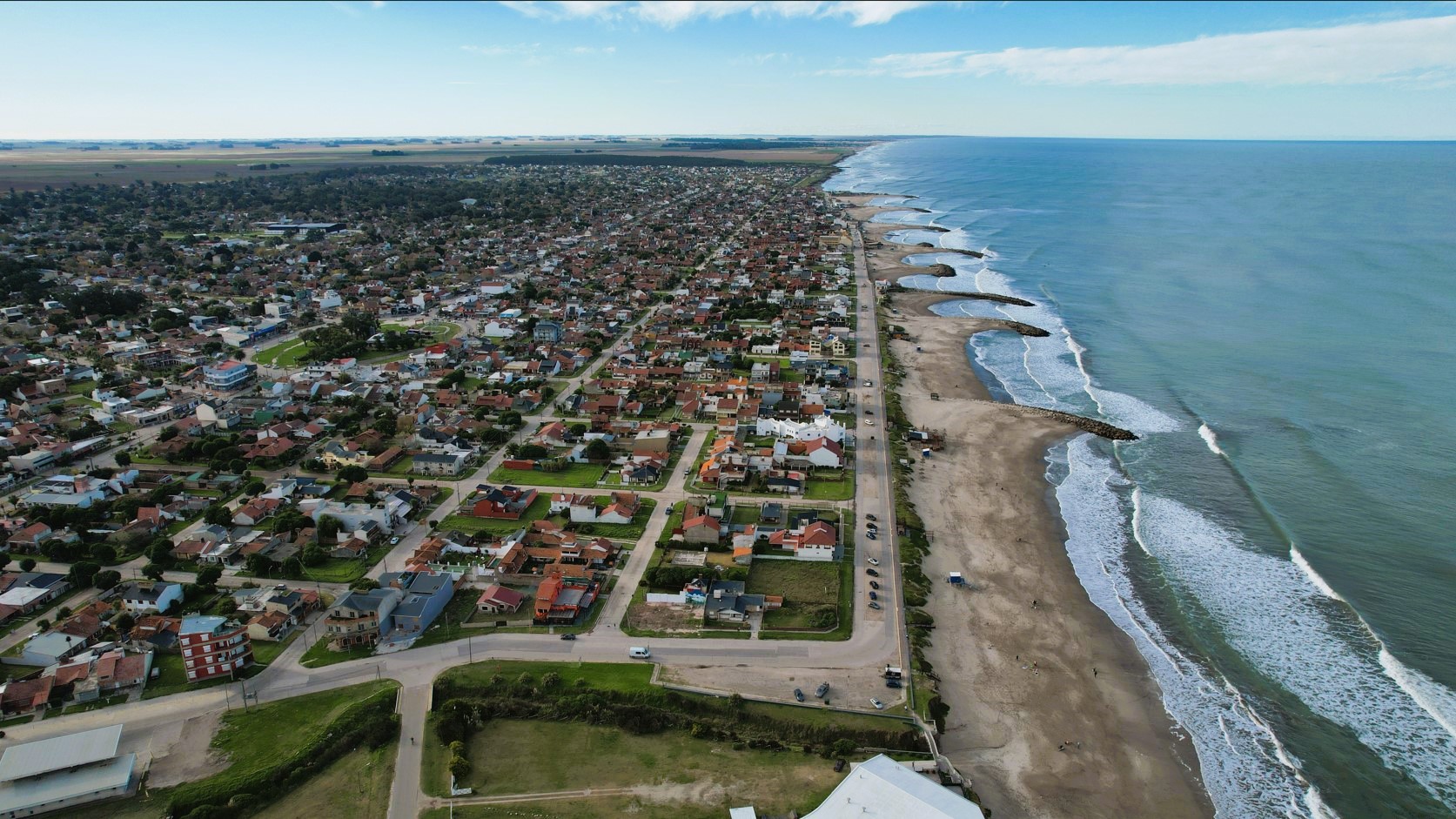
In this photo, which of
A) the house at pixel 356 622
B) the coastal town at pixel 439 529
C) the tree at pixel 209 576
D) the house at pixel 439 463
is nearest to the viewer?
the coastal town at pixel 439 529

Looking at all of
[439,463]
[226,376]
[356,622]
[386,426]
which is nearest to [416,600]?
[356,622]

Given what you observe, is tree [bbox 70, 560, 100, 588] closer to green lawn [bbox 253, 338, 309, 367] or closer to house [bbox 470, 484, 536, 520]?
house [bbox 470, 484, 536, 520]

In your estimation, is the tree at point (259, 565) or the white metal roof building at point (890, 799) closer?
the white metal roof building at point (890, 799)

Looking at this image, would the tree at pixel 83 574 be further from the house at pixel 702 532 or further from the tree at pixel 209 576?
the house at pixel 702 532

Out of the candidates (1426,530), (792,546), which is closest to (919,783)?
(792,546)

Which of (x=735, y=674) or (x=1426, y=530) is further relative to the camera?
(x=1426, y=530)

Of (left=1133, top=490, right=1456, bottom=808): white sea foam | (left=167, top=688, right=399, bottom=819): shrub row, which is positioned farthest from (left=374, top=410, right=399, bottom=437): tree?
(left=1133, top=490, right=1456, bottom=808): white sea foam

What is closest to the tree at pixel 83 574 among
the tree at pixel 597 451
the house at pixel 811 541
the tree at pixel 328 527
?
the tree at pixel 328 527

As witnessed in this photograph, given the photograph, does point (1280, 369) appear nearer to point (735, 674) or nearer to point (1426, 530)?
point (1426, 530)
